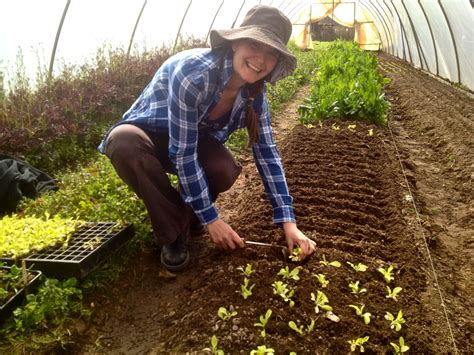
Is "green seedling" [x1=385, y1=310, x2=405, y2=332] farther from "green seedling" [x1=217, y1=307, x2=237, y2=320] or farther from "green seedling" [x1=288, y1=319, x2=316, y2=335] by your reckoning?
"green seedling" [x1=217, y1=307, x2=237, y2=320]

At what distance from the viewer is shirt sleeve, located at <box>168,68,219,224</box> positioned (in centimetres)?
222

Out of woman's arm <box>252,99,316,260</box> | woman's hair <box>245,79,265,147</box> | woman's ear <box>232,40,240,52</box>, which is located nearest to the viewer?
woman's ear <box>232,40,240,52</box>

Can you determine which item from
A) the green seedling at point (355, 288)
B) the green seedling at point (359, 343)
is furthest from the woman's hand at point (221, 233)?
the green seedling at point (359, 343)

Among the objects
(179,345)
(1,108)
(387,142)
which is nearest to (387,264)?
(179,345)

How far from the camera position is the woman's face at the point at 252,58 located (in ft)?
6.98

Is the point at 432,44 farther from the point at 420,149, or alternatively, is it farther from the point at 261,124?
the point at 261,124

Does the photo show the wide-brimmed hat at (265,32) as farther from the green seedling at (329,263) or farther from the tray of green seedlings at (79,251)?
the tray of green seedlings at (79,251)

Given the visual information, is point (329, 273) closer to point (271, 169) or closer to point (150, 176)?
point (271, 169)

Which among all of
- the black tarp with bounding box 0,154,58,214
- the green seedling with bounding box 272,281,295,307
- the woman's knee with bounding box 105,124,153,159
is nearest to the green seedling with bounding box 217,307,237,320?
the green seedling with bounding box 272,281,295,307

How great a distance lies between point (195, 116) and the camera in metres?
2.26

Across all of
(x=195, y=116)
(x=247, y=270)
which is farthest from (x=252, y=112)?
(x=247, y=270)

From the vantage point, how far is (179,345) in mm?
2066

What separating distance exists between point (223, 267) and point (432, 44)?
11270 mm

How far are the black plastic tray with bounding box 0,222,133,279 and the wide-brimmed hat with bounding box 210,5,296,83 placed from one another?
4.29 ft
